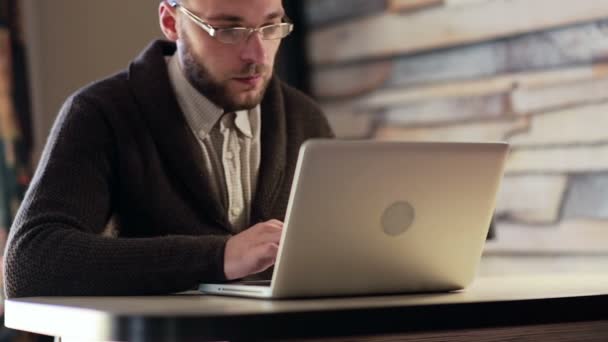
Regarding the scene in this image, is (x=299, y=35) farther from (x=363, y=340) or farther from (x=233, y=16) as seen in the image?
(x=363, y=340)

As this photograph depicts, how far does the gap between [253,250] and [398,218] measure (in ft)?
0.86

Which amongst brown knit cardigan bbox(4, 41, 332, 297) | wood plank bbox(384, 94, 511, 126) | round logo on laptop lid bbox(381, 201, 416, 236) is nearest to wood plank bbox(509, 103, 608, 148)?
wood plank bbox(384, 94, 511, 126)

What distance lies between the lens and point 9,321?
1.76m

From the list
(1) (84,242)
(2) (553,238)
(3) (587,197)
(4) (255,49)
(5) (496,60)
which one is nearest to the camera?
(1) (84,242)

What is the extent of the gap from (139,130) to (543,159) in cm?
116

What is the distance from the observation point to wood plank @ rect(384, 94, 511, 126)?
300cm

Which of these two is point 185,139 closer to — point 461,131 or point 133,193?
point 133,193

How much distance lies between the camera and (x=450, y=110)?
3.14 metres

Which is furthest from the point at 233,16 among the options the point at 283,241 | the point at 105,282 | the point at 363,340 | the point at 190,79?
the point at 363,340

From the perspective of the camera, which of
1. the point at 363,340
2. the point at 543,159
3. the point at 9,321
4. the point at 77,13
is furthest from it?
the point at 77,13

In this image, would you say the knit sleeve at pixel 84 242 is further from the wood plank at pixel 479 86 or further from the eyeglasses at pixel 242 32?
the wood plank at pixel 479 86

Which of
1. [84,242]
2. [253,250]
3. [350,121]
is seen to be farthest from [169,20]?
[350,121]

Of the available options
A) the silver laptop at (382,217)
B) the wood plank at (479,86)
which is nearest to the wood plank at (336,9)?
the wood plank at (479,86)

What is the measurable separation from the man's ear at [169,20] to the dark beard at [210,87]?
85mm
